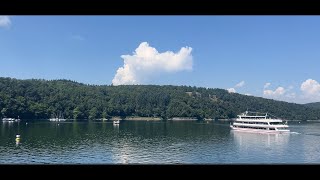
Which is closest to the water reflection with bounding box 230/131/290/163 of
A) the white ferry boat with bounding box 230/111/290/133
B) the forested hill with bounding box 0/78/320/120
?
the white ferry boat with bounding box 230/111/290/133

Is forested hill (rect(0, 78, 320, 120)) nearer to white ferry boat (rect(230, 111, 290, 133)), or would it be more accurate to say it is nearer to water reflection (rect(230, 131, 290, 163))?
white ferry boat (rect(230, 111, 290, 133))

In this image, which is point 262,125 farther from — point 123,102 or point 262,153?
point 123,102

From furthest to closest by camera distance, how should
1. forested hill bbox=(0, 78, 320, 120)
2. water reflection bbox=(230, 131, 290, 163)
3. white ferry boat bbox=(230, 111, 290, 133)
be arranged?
forested hill bbox=(0, 78, 320, 120), white ferry boat bbox=(230, 111, 290, 133), water reflection bbox=(230, 131, 290, 163)

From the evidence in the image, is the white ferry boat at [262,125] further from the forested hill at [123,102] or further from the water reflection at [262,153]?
the forested hill at [123,102]

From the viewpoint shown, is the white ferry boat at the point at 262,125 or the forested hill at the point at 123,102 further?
the forested hill at the point at 123,102

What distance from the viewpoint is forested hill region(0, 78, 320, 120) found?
4409cm

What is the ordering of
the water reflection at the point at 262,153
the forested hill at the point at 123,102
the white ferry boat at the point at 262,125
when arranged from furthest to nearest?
the forested hill at the point at 123,102, the white ferry boat at the point at 262,125, the water reflection at the point at 262,153

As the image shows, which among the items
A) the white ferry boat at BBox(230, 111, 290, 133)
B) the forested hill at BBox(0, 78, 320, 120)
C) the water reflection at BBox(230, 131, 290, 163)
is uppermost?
the forested hill at BBox(0, 78, 320, 120)

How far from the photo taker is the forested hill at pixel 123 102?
1736 inches

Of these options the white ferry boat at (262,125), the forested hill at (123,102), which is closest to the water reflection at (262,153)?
the white ferry boat at (262,125)
